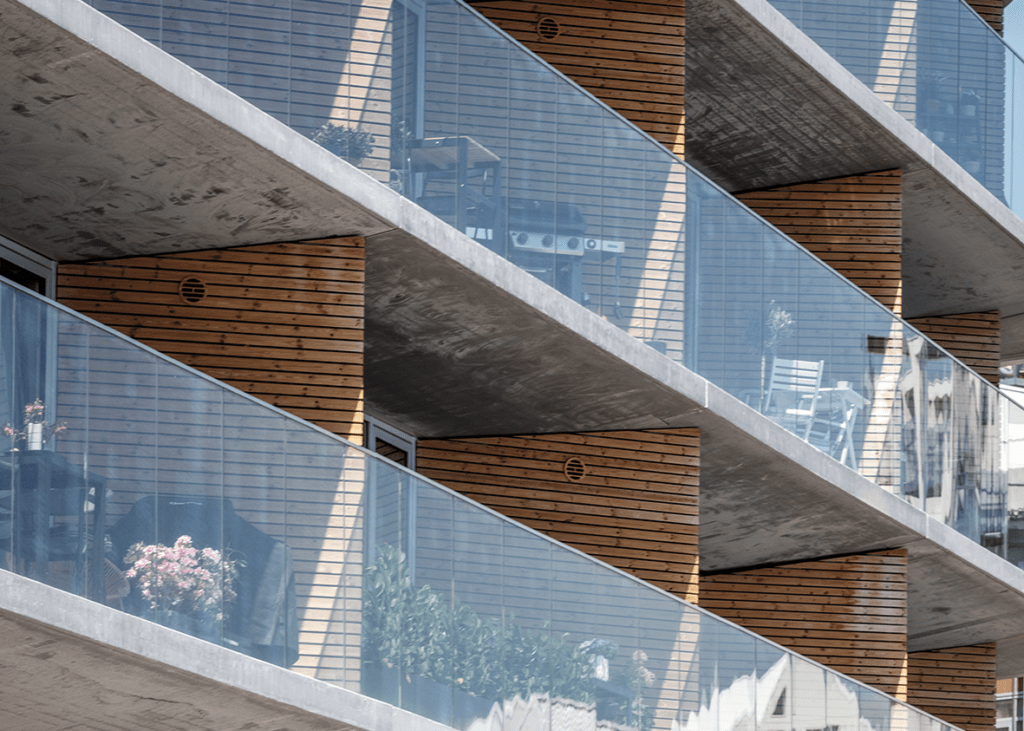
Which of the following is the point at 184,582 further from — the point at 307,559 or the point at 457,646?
the point at 457,646

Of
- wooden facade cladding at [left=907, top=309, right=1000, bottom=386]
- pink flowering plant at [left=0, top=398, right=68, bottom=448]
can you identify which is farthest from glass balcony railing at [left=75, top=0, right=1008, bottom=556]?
wooden facade cladding at [left=907, top=309, right=1000, bottom=386]

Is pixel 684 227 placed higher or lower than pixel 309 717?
higher

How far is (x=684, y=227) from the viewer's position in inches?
526

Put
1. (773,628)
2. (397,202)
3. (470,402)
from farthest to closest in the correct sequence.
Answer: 1. (773,628)
2. (470,402)
3. (397,202)

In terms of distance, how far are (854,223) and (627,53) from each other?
3.78 metres

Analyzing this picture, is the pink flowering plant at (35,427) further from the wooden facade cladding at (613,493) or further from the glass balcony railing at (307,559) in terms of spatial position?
the wooden facade cladding at (613,493)

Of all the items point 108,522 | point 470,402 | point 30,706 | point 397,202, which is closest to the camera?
point 108,522

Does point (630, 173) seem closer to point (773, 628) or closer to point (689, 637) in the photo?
point (689, 637)

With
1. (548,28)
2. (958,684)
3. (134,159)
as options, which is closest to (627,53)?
(548,28)

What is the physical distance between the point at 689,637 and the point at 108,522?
5273 millimetres

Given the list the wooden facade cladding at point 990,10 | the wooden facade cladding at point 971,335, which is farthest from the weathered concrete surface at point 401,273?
the wooden facade cladding at point 990,10

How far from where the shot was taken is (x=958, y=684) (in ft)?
69.1

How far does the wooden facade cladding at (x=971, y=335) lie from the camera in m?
20.9

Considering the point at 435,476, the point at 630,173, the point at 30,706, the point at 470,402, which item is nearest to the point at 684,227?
the point at 630,173
